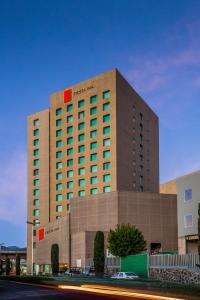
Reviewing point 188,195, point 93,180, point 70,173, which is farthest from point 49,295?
point 70,173

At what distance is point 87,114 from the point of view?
128875 millimetres

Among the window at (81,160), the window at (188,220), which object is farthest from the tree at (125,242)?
the window at (81,160)

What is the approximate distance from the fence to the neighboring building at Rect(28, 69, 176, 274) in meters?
52.5

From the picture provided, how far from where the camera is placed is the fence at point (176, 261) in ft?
182

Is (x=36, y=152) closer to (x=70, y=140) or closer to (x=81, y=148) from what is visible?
(x=70, y=140)

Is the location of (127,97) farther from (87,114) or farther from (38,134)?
(38,134)

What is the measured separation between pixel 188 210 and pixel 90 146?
48622 mm

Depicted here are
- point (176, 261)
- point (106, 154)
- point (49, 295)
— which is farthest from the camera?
point (106, 154)

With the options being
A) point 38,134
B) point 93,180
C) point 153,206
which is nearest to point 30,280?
point 153,206

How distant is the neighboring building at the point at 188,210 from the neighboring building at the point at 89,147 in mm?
33138

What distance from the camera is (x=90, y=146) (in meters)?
126

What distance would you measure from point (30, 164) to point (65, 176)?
49.7 ft

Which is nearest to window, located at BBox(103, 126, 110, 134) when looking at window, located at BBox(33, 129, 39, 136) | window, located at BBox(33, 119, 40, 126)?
window, located at BBox(33, 129, 39, 136)

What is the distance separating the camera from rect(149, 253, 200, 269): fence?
182 ft
